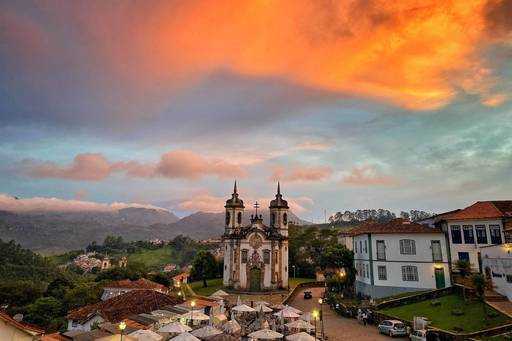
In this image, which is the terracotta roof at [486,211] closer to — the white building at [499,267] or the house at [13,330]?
the white building at [499,267]

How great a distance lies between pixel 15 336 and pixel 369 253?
1275 inches

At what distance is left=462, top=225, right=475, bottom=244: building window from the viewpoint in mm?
32438

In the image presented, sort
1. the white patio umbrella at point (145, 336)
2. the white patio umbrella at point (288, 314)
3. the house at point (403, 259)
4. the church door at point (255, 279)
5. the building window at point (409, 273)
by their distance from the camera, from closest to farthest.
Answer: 1. the white patio umbrella at point (145, 336)
2. the white patio umbrella at point (288, 314)
3. the house at point (403, 259)
4. the building window at point (409, 273)
5. the church door at point (255, 279)

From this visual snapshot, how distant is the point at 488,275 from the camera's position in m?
28.5

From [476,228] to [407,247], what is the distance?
6146 mm

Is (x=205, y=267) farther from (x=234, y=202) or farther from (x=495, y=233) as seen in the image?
(x=495, y=233)

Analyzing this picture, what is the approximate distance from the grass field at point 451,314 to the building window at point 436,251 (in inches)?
171

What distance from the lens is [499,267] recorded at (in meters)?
26.9

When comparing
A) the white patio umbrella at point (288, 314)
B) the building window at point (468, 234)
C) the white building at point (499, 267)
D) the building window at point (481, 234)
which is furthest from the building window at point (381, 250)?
the white patio umbrella at point (288, 314)

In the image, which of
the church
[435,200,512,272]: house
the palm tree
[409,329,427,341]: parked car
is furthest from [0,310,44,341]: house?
the church

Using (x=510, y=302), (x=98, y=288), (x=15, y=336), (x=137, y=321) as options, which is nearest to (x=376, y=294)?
(x=510, y=302)

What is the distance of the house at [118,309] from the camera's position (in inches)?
1201

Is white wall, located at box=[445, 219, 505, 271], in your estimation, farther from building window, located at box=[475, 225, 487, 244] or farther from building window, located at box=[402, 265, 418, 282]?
building window, located at box=[402, 265, 418, 282]

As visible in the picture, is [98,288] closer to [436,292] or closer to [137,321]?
[137,321]
